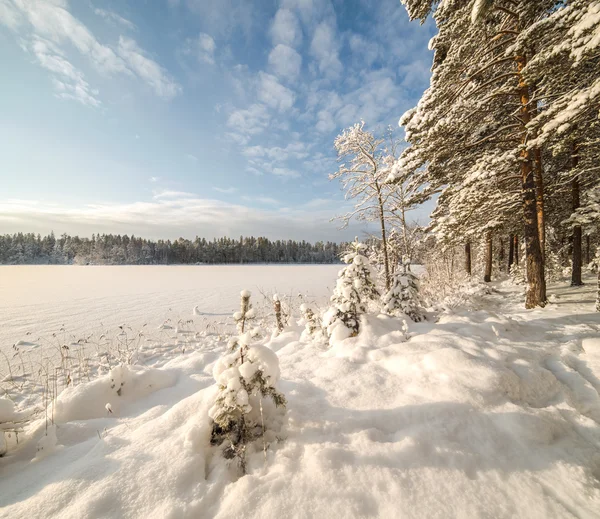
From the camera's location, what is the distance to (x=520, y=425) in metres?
2.22

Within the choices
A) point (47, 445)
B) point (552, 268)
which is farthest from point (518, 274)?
point (47, 445)

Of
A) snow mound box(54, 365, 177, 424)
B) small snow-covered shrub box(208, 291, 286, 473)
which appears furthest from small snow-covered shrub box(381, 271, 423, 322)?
snow mound box(54, 365, 177, 424)

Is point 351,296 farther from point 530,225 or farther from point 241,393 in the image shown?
point 530,225

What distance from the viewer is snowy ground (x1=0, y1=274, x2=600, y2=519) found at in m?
1.70

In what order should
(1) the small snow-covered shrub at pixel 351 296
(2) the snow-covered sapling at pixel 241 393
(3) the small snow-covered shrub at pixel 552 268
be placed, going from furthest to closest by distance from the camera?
(3) the small snow-covered shrub at pixel 552 268
(1) the small snow-covered shrub at pixel 351 296
(2) the snow-covered sapling at pixel 241 393

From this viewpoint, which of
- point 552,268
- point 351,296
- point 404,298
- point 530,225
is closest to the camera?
point 351,296

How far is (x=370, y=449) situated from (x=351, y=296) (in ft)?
9.33

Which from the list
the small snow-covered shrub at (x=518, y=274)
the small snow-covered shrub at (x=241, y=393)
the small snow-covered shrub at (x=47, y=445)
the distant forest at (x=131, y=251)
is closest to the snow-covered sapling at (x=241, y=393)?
the small snow-covered shrub at (x=241, y=393)

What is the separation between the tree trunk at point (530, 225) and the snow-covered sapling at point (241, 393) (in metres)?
7.70

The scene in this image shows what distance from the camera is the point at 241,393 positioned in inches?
84.4

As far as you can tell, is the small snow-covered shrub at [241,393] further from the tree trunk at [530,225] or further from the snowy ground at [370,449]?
the tree trunk at [530,225]

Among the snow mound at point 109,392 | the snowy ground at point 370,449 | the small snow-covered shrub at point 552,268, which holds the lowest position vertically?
the snow mound at point 109,392

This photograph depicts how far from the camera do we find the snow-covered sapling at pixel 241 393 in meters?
2.15

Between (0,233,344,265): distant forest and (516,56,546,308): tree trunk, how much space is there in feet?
261
